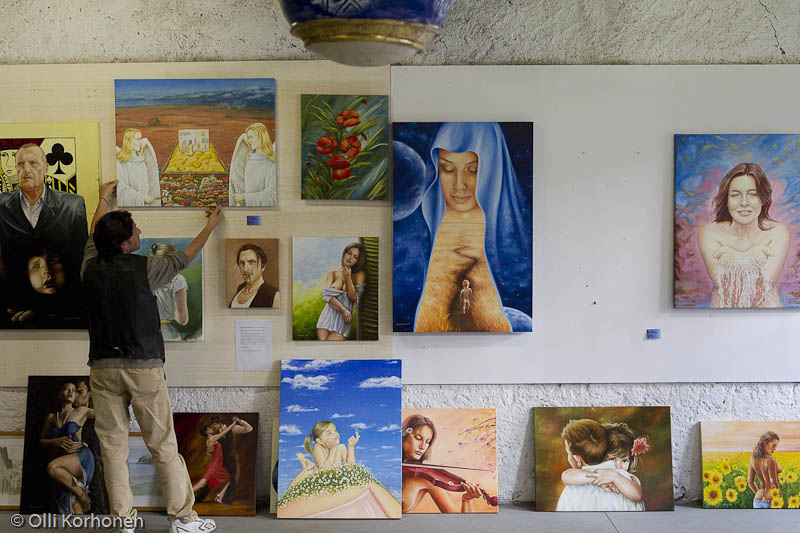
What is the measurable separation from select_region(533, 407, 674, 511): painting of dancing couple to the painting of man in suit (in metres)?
2.56

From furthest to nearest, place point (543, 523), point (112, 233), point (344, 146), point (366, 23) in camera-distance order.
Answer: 1. point (344, 146)
2. point (543, 523)
3. point (112, 233)
4. point (366, 23)

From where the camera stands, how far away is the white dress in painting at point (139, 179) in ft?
13.4

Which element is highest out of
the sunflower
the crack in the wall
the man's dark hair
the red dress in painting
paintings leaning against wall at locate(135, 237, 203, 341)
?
the crack in the wall

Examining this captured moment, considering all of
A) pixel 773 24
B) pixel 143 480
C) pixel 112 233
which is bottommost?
pixel 143 480

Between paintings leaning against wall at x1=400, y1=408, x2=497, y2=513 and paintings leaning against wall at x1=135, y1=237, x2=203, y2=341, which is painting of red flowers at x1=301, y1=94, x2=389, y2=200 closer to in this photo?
paintings leaning against wall at x1=135, y1=237, x2=203, y2=341

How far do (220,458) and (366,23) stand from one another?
265cm

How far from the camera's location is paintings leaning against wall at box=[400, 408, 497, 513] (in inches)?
160

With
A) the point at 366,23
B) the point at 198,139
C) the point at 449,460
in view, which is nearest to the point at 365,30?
the point at 366,23

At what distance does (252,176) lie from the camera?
4074mm

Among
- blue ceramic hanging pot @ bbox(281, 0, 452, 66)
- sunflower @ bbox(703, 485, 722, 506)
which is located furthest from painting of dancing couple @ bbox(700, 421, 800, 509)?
blue ceramic hanging pot @ bbox(281, 0, 452, 66)

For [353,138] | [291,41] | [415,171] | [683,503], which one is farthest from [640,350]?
[291,41]

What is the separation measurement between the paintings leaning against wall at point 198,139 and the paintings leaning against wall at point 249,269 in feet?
0.71

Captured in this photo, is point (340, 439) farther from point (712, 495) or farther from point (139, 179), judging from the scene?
point (712, 495)

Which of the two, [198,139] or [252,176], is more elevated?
[198,139]
